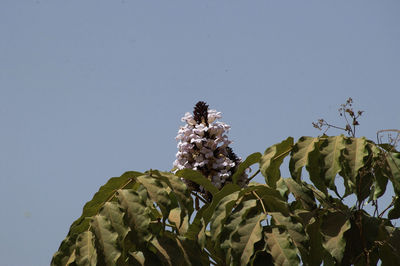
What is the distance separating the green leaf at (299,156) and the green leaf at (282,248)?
403 mm

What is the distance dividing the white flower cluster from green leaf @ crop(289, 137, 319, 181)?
41.2 inches

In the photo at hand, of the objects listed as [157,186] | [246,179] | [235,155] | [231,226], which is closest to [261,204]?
[231,226]

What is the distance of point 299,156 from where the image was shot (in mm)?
3184

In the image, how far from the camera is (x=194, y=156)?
14.3 ft

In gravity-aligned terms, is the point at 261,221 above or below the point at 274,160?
below

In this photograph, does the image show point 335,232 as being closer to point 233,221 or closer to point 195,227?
point 233,221

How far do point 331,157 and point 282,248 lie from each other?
571 mm

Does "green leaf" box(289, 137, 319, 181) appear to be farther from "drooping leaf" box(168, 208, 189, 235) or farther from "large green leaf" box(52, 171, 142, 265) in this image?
"large green leaf" box(52, 171, 142, 265)

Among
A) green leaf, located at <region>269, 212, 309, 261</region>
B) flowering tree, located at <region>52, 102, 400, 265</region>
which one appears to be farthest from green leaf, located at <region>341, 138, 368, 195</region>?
green leaf, located at <region>269, 212, 309, 261</region>

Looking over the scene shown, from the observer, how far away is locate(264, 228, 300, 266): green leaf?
110 inches

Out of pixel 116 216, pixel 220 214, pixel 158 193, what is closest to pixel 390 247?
pixel 220 214

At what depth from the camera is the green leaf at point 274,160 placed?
334cm

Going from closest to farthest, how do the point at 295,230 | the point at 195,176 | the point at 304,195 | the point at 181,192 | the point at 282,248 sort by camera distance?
the point at 282,248, the point at 295,230, the point at 181,192, the point at 304,195, the point at 195,176

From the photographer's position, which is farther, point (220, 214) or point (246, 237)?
point (220, 214)
